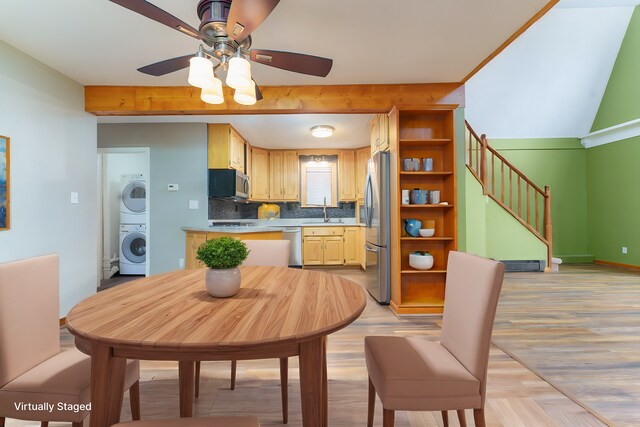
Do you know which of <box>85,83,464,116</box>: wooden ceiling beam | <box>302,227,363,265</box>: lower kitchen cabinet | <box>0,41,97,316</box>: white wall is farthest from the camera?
<box>302,227,363,265</box>: lower kitchen cabinet

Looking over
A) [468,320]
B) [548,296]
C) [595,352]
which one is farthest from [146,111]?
[548,296]

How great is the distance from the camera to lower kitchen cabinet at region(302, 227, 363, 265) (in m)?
5.66

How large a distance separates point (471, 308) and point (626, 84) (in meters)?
6.80

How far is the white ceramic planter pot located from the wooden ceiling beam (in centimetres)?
234

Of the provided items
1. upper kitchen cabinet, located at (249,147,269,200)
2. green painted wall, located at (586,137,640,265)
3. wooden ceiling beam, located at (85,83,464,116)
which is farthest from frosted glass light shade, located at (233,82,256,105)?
green painted wall, located at (586,137,640,265)

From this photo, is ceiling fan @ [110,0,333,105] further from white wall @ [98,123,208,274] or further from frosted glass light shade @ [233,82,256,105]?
white wall @ [98,123,208,274]

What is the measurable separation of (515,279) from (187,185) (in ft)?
16.9

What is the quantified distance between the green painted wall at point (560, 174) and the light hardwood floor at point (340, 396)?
5.10 m

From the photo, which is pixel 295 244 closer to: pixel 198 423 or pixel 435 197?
pixel 435 197

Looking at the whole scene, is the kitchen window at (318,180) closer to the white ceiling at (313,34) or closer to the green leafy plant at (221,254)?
the white ceiling at (313,34)

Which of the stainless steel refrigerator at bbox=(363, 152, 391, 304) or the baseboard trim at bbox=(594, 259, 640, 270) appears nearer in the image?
the stainless steel refrigerator at bbox=(363, 152, 391, 304)

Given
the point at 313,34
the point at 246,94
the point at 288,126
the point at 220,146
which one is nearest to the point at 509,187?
the point at 288,126

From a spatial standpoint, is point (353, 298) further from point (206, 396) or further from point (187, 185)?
point (187, 185)

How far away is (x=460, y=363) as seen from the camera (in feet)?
4.07
